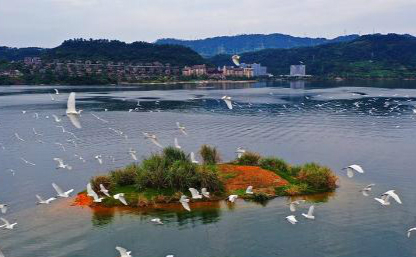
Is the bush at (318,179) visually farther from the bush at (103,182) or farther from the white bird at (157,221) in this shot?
the bush at (103,182)

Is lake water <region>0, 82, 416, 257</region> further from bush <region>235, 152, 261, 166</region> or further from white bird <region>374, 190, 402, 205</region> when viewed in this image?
bush <region>235, 152, 261, 166</region>

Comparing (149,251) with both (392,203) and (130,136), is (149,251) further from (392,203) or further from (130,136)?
(130,136)

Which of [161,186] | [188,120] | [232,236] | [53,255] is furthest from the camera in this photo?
[188,120]

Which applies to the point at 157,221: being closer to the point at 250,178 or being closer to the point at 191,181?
the point at 191,181

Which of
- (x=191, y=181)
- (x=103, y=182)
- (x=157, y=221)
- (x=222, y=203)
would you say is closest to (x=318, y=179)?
(x=222, y=203)

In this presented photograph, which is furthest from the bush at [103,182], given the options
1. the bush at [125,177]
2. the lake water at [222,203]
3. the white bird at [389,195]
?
the white bird at [389,195]

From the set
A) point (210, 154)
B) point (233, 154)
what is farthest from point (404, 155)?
point (210, 154)
